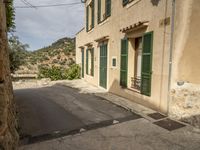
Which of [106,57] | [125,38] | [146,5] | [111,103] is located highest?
[146,5]

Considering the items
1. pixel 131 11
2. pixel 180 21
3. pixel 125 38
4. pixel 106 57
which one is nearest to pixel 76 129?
pixel 180 21

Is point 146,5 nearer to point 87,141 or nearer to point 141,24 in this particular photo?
point 141,24

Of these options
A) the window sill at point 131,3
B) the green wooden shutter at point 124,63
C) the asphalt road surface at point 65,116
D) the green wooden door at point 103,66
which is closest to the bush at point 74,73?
the green wooden door at point 103,66

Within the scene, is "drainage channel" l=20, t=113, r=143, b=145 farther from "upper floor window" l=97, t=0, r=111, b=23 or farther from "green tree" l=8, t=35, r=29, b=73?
"green tree" l=8, t=35, r=29, b=73

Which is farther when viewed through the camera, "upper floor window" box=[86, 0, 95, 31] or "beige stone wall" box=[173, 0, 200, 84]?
"upper floor window" box=[86, 0, 95, 31]

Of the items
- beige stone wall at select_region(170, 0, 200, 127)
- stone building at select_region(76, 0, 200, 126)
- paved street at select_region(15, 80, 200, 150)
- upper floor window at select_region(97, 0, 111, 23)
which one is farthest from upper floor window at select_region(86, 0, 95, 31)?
beige stone wall at select_region(170, 0, 200, 127)

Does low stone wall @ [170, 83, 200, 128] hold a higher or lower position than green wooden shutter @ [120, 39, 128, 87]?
lower

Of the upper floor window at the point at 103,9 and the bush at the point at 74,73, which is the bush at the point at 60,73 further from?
the upper floor window at the point at 103,9

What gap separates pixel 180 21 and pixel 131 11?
2.68 m

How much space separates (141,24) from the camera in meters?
5.78

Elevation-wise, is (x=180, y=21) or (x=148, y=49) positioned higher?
(x=180, y=21)

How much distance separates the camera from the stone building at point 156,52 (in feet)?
14.5

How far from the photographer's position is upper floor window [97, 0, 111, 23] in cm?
890

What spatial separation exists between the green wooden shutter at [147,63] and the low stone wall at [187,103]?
1095 mm
